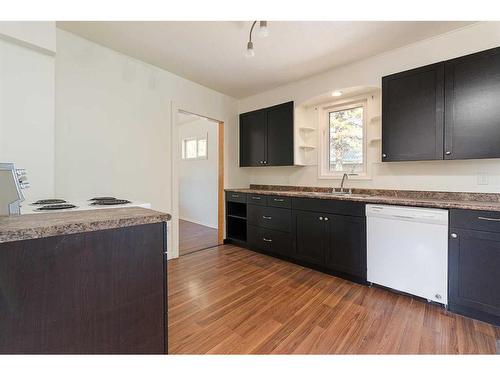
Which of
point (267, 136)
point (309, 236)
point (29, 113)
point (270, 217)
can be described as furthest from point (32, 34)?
point (309, 236)

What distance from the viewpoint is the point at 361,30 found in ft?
7.47

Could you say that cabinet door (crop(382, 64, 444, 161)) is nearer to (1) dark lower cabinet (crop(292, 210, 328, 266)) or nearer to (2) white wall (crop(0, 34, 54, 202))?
(1) dark lower cabinet (crop(292, 210, 328, 266))

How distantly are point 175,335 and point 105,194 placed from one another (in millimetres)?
1771

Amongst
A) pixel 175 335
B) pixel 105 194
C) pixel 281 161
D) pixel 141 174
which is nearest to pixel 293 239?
pixel 281 161

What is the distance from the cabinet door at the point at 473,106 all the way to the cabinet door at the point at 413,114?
0.08 m

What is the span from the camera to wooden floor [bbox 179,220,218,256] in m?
3.84

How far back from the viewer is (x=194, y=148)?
19.0ft

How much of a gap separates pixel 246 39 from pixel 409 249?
2573 mm

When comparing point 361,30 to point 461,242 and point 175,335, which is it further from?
point 175,335

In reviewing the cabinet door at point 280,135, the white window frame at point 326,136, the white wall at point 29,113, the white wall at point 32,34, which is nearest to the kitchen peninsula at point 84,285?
the white wall at point 29,113

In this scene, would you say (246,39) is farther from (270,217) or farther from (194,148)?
(194,148)

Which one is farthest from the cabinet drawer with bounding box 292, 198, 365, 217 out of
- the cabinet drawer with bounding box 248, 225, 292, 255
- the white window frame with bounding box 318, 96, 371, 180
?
the white window frame with bounding box 318, 96, 371, 180

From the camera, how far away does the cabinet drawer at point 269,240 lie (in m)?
3.17

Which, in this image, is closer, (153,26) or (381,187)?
(153,26)
